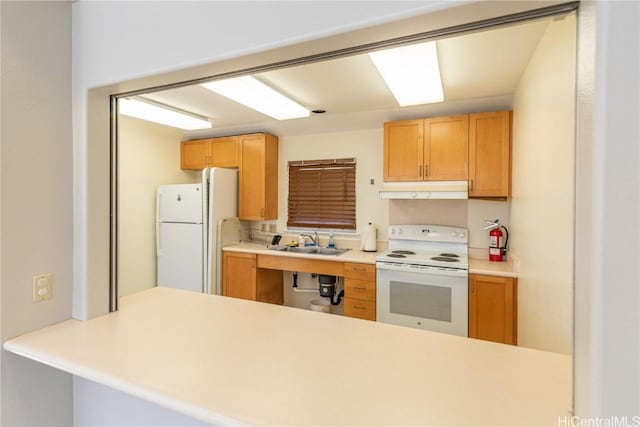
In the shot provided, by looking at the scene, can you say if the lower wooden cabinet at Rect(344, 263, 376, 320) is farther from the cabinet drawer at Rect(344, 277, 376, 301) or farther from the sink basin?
the sink basin

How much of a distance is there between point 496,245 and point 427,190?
0.84m

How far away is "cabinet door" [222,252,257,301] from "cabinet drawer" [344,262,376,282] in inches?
45.9

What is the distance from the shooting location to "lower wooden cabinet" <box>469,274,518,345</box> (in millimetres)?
2404

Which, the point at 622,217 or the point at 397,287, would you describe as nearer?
the point at 622,217

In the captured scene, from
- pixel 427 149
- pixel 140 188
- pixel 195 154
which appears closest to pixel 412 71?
pixel 427 149

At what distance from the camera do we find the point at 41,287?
1.27 m

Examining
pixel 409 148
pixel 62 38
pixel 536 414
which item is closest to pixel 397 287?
pixel 409 148

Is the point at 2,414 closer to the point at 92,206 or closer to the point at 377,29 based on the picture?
the point at 92,206

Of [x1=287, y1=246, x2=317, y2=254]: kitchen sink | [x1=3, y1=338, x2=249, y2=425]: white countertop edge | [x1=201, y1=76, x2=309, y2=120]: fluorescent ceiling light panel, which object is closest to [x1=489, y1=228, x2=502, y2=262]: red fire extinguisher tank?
[x1=287, y1=246, x2=317, y2=254]: kitchen sink

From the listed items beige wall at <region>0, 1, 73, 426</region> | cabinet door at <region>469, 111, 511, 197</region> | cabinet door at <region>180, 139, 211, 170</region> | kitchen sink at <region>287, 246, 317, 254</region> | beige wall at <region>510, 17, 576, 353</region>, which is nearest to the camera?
beige wall at <region>0, 1, 73, 426</region>

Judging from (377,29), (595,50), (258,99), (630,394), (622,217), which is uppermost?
(258,99)

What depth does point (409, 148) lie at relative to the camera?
3041 millimetres

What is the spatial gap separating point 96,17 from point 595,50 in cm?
176

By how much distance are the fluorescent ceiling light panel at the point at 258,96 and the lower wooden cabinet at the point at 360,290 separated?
165cm
